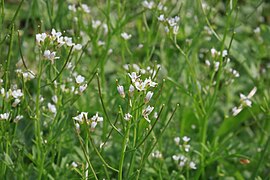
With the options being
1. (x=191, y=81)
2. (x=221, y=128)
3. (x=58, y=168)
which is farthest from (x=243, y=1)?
(x=58, y=168)

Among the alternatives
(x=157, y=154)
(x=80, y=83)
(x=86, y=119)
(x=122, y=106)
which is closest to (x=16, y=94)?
(x=80, y=83)

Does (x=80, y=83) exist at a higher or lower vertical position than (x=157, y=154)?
higher

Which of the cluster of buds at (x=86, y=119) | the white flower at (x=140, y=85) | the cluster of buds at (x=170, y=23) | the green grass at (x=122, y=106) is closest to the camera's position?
the white flower at (x=140, y=85)

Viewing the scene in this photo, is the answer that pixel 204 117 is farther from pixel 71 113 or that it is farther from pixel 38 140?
pixel 38 140

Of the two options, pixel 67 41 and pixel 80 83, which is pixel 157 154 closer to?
pixel 80 83

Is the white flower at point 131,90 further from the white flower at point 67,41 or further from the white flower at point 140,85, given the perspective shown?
the white flower at point 67,41

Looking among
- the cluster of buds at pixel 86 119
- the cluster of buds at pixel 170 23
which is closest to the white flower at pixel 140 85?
the cluster of buds at pixel 86 119

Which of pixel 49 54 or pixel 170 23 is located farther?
pixel 170 23

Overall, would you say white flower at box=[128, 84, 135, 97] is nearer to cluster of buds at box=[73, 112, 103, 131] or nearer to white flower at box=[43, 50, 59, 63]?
cluster of buds at box=[73, 112, 103, 131]
